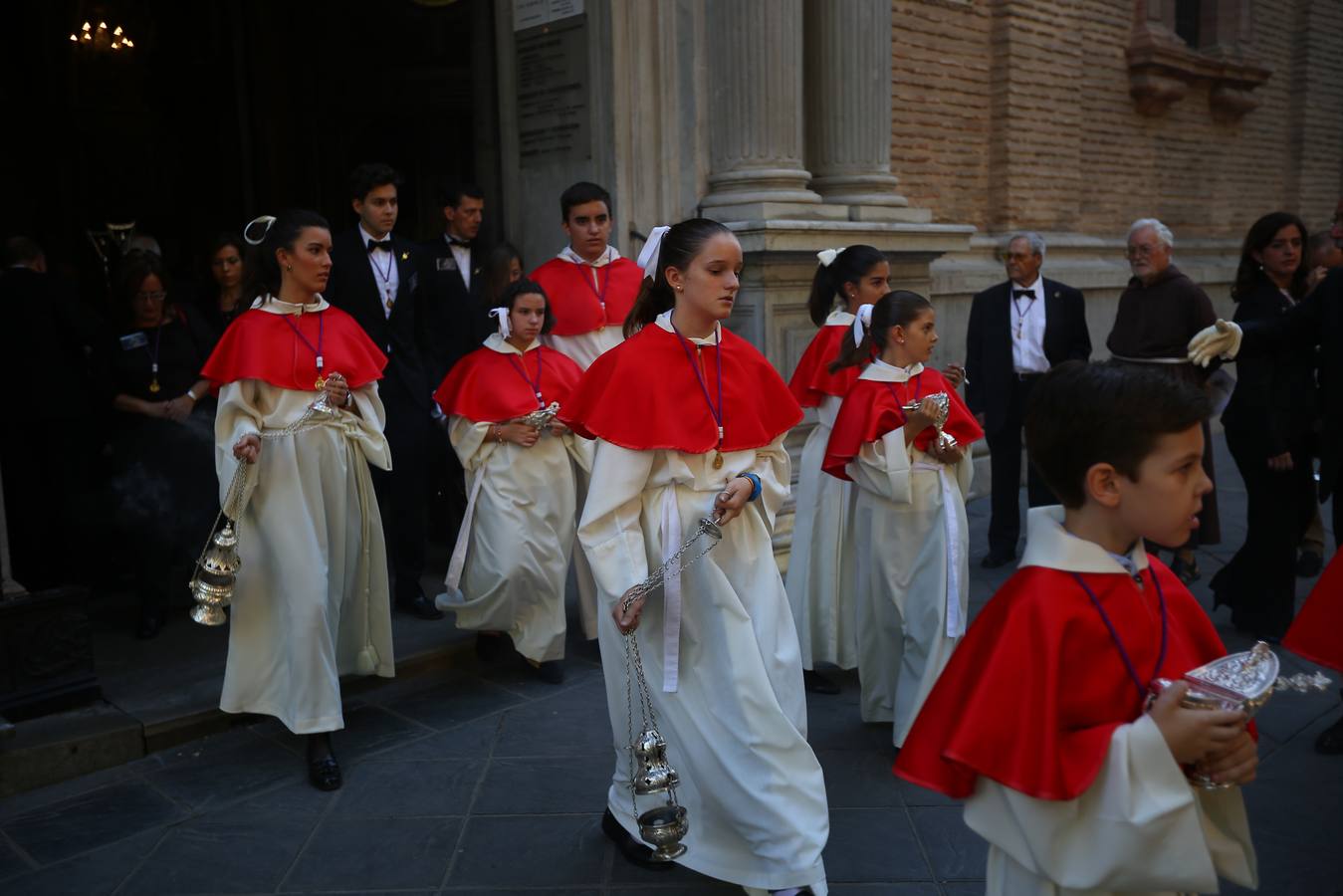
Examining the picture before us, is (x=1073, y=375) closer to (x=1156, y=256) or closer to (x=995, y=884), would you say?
(x=995, y=884)

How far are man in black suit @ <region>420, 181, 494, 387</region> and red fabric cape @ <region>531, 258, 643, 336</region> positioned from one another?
16.0 inches

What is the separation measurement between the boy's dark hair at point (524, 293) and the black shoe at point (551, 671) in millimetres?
1601

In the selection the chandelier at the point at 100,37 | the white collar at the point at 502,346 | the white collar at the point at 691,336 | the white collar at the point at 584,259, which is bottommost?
the white collar at the point at 502,346

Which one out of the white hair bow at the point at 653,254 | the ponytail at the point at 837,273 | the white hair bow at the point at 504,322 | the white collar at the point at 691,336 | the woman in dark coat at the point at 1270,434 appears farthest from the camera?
the woman in dark coat at the point at 1270,434

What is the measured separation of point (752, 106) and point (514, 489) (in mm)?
3397

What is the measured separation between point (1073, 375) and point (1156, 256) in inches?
210

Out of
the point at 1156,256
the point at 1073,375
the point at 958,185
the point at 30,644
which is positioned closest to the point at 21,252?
the point at 30,644

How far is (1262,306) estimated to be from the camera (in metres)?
6.00

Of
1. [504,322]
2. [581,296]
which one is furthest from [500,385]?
[581,296]

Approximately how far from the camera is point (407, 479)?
6090 millimetres

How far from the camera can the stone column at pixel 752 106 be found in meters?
7.38

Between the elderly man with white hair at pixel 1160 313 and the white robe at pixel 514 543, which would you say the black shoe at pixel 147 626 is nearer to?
the white robe at pixel 514 543

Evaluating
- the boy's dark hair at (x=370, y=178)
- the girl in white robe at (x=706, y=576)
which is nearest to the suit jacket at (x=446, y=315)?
the boy's dark hair at (x=370, y=178)

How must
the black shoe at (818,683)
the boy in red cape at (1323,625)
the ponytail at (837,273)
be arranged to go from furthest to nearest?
the black shoe at (818,683) → the ponytail at (837,273) → the boy in red cape at (1323,625)
